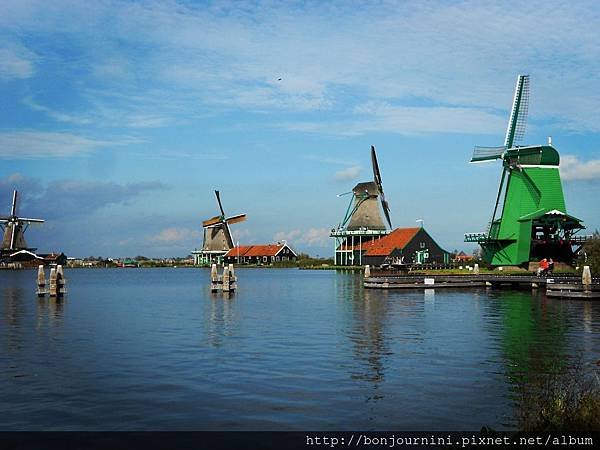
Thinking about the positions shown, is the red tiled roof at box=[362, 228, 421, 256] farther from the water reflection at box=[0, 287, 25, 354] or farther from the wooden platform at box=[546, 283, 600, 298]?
the water reflection at box=[0, 287, 25, 354]

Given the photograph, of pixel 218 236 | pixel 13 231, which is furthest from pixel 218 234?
pixel 13 231

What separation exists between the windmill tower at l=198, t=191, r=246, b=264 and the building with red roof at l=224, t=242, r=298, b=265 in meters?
1.72

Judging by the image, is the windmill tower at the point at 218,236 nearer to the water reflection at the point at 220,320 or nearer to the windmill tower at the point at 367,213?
the windmill tower at the point at 367,213

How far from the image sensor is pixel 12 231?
12612 cm

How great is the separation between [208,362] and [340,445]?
29.6 feet

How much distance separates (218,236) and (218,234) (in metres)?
0.50

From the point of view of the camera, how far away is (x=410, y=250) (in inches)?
3410

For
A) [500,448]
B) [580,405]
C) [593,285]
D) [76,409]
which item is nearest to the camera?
[500,448]

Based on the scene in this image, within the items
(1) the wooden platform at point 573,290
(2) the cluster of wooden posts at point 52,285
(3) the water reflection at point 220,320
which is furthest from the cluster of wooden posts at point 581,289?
(2) the cluster of wooden posts at point 52,285

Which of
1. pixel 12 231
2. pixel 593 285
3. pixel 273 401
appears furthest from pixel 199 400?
pixel 12 231

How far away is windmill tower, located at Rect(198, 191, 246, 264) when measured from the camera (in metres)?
135

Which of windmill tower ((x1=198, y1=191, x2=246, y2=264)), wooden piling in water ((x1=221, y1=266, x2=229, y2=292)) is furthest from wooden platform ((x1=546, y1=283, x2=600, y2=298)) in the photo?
windmill tower ((x1=198, y1=191, x2=246, y2=264))

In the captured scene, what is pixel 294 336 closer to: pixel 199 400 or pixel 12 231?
pixel 199 400

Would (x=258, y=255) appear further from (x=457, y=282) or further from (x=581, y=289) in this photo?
(x=581, y=289)
